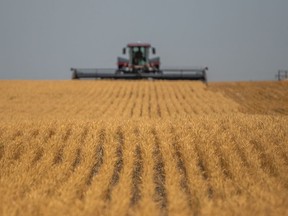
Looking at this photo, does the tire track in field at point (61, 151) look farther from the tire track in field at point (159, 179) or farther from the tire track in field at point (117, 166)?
the tire track in field at point (159, 179)

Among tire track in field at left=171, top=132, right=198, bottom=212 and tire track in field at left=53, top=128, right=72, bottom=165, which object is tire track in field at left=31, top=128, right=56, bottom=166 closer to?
tire track in field at left=53, top=128, right=72, bottom=165

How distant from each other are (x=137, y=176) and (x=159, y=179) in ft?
1.20

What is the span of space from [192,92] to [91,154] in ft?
66.8

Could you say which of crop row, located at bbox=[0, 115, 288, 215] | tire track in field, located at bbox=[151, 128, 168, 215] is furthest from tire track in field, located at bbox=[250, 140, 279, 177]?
tire track in field, located at bbox=[151, 128, 168, 215]

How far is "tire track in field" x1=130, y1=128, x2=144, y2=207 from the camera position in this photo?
5887mm

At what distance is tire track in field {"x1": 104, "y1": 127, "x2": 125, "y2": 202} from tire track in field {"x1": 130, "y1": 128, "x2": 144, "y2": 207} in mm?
221

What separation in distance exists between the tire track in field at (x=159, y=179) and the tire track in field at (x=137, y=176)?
0.68ft

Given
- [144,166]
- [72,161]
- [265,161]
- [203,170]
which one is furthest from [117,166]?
[265,161]

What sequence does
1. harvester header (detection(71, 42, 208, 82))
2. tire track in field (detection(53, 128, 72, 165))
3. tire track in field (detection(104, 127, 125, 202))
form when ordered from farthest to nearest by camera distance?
1. harvester header (detection(71, 42, 208, 82))
2. tire track in field (detection(53, 128, 72, 165))
3. tire track in field (detection(104, 127, 125, 202))

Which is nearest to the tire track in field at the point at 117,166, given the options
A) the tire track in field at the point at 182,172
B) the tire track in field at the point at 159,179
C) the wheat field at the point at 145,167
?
the wheat field at the point at 145,167

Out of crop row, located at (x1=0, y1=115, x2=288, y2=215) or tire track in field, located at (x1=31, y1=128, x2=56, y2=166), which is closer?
crop row, located at (x1=0, y1=115, x2=288, y2=215)

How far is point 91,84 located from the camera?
30.8 meters

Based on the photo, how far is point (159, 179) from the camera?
677 cm

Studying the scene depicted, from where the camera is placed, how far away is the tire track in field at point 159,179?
19.0 ft
